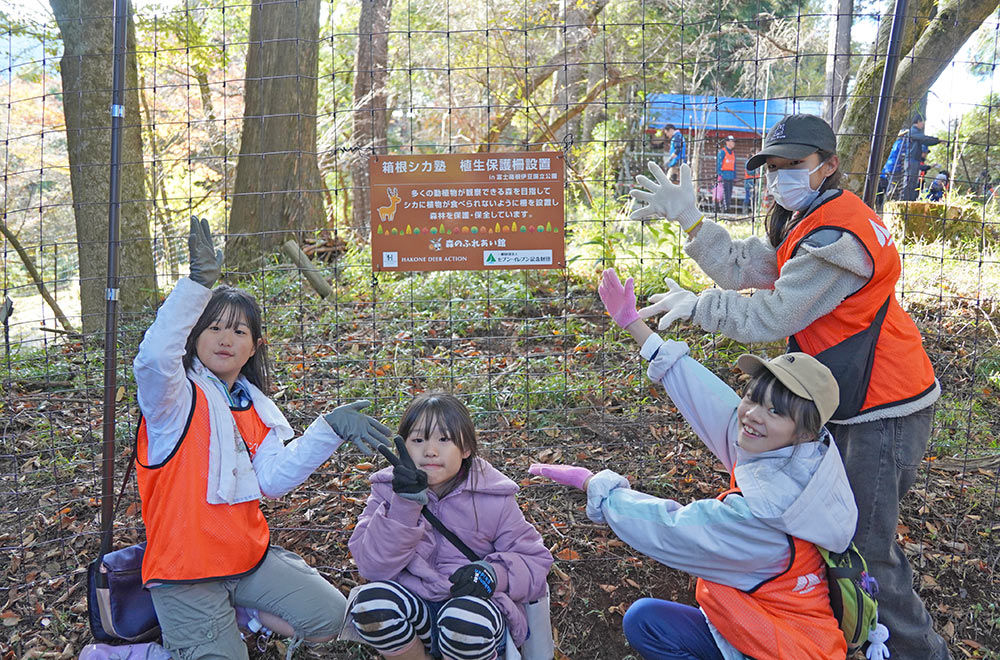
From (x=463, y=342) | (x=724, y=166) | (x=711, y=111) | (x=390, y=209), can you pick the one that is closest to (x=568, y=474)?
(x=390, y=209)

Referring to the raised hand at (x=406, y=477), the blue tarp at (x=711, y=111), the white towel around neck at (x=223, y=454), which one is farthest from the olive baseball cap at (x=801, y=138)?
the white towel around neck at (x=223, y=454)

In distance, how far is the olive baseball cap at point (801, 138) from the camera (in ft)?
7.88

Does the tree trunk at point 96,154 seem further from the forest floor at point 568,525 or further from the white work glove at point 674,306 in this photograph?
the white work glove at point 674,306

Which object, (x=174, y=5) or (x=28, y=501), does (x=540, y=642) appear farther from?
(x=174, y=5)

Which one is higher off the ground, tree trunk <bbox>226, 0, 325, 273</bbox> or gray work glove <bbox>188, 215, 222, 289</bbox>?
tree trunk <bbox>226, 0, 325, 273</bbox>

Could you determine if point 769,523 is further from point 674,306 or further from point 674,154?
point 674,154

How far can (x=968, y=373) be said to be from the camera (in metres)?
4.98

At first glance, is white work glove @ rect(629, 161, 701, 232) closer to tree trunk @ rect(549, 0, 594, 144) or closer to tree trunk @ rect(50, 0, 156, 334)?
tree trunk @ rect(50, 0, 156, 334)

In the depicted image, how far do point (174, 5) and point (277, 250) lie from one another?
15.7 ft

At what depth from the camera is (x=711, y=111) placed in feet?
23.4

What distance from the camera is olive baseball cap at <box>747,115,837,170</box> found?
2.40m

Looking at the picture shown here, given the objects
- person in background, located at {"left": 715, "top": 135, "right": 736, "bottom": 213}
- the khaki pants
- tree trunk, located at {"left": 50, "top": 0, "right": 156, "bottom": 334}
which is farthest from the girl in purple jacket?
tree trunk, located at {"left": 50, "top": 0, "right": 156, "bottom": 334}

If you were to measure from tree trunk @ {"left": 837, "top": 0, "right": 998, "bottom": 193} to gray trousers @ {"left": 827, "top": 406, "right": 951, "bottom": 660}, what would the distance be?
84.3 inches

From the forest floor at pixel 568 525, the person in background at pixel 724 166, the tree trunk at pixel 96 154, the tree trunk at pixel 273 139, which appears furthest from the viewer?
the tree trunk at pixel 273 139
